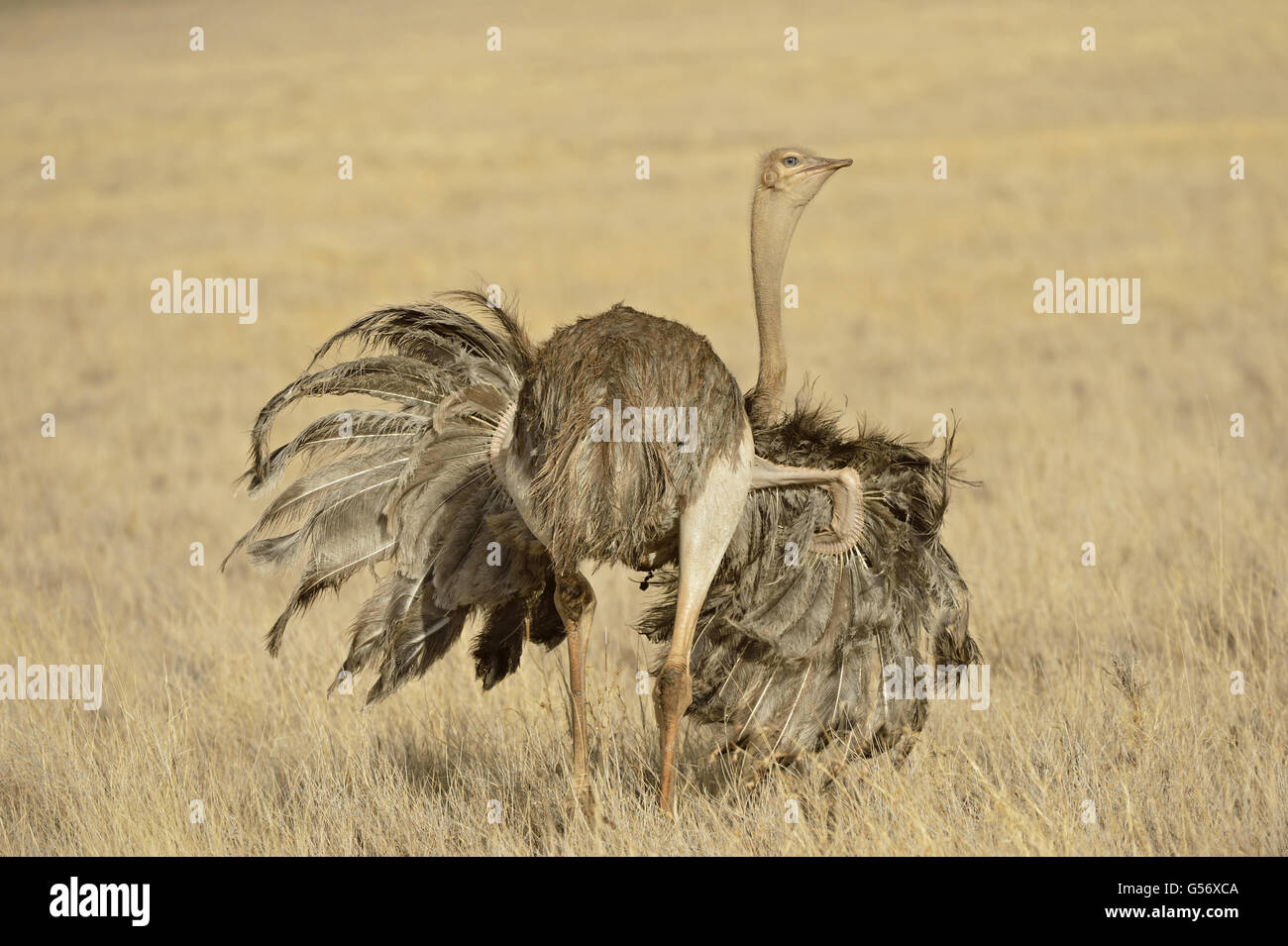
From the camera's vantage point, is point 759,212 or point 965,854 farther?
point 759,212

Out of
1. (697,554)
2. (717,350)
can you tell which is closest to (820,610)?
(697,554)

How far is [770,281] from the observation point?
5.67m

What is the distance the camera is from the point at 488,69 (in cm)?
4341

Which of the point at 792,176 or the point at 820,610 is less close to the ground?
the point at 792,176

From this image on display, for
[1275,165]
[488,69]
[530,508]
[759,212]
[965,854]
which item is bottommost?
[965,854]

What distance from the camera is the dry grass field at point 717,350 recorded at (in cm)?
563

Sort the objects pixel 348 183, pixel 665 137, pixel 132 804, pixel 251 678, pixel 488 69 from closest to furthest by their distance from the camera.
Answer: pixel 132 804 < pixel 251 678 < pixel 348 183 < pixel 665 137 < pixel 488 69

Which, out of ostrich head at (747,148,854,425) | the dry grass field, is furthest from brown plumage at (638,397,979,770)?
ostrich head at (747,148,854,425)

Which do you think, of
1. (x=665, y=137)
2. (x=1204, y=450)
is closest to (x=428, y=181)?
(x=665, y=137)

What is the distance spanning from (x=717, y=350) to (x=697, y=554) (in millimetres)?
11749

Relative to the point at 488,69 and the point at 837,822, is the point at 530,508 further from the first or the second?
the point at 488,69

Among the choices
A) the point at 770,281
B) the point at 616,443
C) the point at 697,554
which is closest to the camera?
the point at 616,443

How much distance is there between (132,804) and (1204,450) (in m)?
7.92

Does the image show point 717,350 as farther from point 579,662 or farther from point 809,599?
point 579,662
